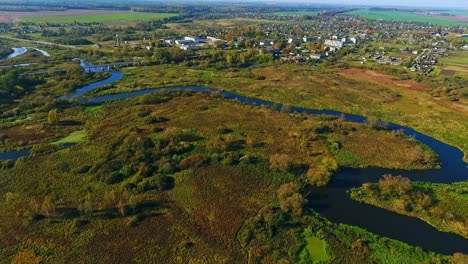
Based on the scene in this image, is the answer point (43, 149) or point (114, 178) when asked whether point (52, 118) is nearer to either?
point (43, 149)

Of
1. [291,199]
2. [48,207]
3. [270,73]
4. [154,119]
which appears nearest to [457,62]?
[270,73]

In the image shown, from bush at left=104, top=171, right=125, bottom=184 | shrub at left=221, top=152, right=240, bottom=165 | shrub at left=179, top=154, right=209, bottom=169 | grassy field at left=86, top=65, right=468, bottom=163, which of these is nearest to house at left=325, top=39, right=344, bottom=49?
grassy field at left=86, top=65, right=468, bottom=163

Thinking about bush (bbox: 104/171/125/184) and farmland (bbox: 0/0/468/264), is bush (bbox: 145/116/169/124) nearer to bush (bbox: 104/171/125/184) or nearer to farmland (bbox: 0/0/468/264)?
farmland (bbox: 0/0/468/264)

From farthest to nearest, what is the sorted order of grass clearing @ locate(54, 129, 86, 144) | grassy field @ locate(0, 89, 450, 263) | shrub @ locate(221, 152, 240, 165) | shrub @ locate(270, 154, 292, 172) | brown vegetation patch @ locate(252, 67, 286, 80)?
brown vegetation patch @ locate(252, 67, 286, 80) < grass clearing @ locate(54, 129, 86, 144) < shrub @ locate(221, 152, 240, 165) < shrub @ locate(270, 154, 292, 172) < grassy field @ locate(0, 89, 450, 263)

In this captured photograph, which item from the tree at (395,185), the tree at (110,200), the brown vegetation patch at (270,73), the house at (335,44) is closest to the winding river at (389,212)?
the tree at (395,185)

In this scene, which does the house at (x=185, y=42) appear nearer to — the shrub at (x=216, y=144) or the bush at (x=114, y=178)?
the shrub at (x=216, y=144)

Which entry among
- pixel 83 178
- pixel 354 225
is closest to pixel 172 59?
pixel 83 178
